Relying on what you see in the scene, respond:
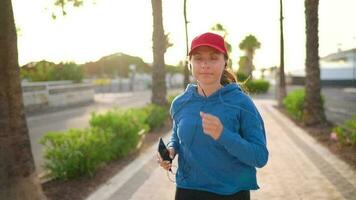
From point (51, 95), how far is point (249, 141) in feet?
105

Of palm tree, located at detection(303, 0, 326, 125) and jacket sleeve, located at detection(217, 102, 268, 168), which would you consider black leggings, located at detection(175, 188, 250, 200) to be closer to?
jacket sleeve, located at detection(217, 102, 268, 168)

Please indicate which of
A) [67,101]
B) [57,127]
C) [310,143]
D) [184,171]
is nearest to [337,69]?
[67,101]

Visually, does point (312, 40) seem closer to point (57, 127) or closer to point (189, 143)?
point (57, 127)

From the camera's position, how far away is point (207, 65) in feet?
11.5

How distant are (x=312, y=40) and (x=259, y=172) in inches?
313

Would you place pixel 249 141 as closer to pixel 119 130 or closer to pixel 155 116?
pixel 119 130

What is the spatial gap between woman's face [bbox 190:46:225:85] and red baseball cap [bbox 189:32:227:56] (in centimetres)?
2

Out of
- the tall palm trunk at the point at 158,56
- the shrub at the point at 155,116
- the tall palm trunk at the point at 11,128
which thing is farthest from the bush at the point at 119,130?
the tall palm trunk at the point at 158,56

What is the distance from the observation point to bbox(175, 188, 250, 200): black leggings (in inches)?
139

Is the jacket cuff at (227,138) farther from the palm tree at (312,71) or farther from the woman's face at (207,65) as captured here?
the palm tree at (312,71)

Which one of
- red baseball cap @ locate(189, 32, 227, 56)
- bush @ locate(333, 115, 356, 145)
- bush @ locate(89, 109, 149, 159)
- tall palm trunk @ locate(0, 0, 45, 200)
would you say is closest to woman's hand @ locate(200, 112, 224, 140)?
red baseball cap @ locate(189, 32, 227, 56)

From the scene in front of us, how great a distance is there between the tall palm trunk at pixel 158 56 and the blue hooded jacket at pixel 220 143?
665 inches

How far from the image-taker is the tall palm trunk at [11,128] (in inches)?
265

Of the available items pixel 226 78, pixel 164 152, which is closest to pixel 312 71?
pixel 226 78
